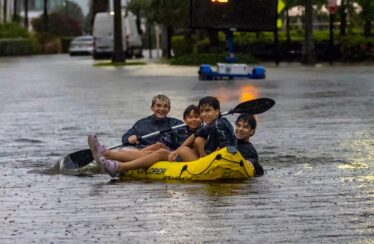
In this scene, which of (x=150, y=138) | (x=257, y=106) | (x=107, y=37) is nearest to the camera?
(x=150, y=138)

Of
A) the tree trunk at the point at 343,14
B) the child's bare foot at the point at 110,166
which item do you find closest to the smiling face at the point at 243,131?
the child's bare foot at the point at 110,166

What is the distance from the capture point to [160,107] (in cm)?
1273

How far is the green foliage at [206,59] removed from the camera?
43.2 metres

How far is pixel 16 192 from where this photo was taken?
11.1m

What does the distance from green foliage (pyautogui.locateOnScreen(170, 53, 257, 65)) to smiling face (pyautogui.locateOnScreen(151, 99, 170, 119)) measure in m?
29.9

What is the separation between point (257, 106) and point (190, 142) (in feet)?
4.74

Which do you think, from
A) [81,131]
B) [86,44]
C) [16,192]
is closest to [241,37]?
[86,44]

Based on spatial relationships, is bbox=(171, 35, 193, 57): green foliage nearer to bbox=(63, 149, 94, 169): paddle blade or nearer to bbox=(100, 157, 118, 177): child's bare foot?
bbox=(63, 149, 94, 169): paddle blade

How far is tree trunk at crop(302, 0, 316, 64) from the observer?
4291cm

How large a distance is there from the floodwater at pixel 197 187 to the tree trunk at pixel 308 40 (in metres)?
18.7

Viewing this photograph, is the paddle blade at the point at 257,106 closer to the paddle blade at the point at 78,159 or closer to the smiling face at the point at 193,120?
the smiling face at the point at 193,120

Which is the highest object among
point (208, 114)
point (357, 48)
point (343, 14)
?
point (343, 14)

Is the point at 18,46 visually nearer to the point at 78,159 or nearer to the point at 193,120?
the point at 78,159

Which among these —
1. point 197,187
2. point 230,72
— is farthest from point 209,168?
point 230,72
